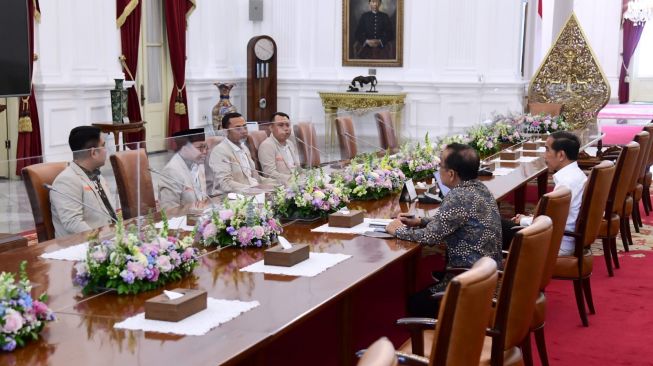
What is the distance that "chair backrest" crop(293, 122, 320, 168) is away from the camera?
5.87 m

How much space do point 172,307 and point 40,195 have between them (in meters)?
2.18

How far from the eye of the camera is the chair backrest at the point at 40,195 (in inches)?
182

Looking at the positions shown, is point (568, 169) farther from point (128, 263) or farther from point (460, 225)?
point (128, 263)

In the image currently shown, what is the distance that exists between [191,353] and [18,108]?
850cm

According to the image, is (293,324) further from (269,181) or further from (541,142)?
(541,142)

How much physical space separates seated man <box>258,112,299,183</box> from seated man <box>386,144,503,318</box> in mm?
1241

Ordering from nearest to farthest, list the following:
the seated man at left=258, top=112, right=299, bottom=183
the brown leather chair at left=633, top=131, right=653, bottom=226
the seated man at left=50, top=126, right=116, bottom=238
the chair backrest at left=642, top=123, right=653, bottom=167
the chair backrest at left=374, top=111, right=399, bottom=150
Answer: the seated man at left=50, top=126, right=116, bottom=238 → the seated man at left=258, top=112, right=299, bottom=183 → the chair backrest at left=374, top=111, right=399, bottom=150 → the brown leather chair at left=633, top=131, right=653, bottom=226 → the chair backrest at left=642, top=123, right=653, bottom=167

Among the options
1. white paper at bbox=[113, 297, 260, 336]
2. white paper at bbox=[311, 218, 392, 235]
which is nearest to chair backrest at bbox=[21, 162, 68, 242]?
white paper at bbox=[311, 218, 392, 235]

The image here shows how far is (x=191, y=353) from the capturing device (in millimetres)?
2471

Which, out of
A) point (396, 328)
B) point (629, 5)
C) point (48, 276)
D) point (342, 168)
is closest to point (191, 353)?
point (48, 276)

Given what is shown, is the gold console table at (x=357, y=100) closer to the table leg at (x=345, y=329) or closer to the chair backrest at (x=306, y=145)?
the chair backrest at (x=306, y=145)

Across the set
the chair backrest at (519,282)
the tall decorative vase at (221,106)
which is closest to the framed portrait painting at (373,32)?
the tall decorative vase at (221,106)

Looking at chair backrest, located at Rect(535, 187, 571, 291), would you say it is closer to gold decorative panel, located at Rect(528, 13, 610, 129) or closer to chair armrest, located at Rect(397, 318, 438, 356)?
chair armrest, located at Rect(397, 318, 438, 356)

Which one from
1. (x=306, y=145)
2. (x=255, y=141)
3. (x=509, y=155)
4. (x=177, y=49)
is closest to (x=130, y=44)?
(x=177, y=49)
